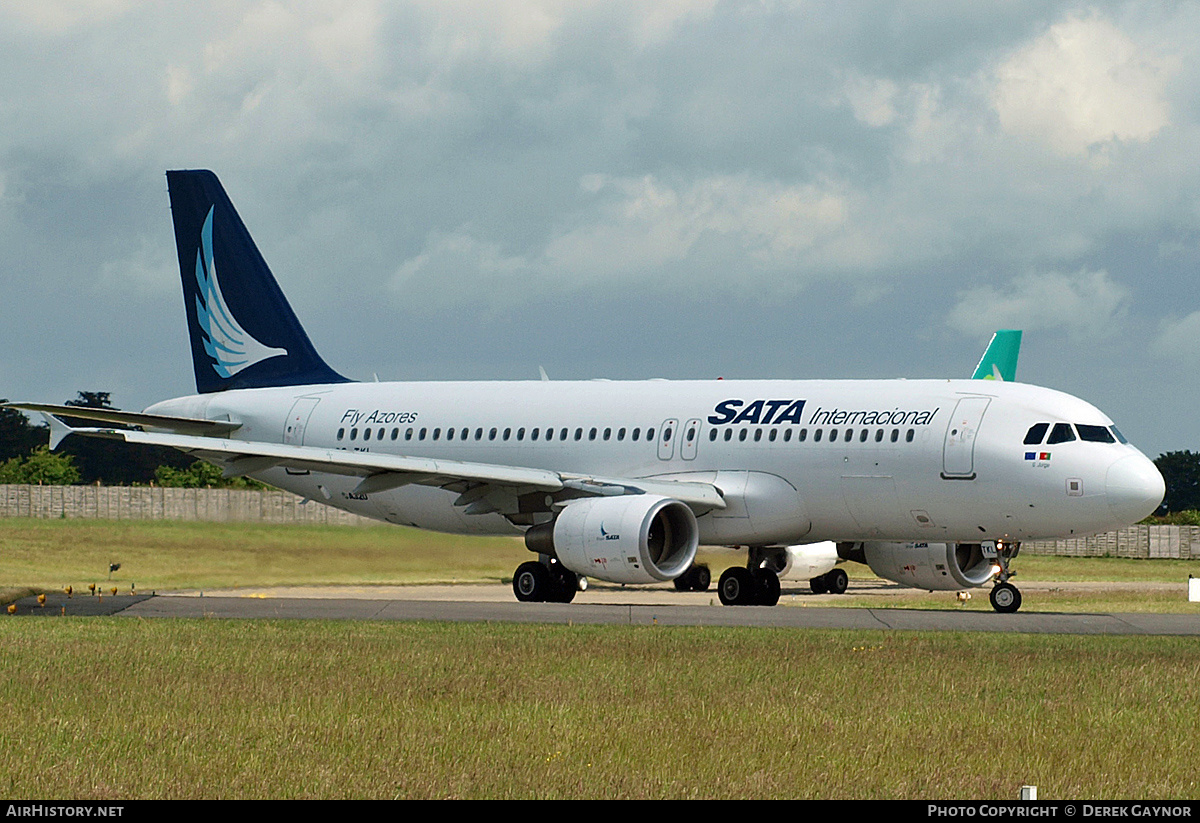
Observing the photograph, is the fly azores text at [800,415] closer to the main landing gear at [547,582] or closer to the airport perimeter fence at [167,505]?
the main landing gear at [547,582]

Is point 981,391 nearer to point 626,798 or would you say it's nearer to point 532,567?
point 532,567

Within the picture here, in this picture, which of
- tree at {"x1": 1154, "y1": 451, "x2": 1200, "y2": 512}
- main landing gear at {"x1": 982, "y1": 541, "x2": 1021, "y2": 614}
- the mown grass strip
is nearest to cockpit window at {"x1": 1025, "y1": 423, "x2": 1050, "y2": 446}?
main landing gear at {"x1": 982, "y1": 541, "x2": 1021, "y2": 614}

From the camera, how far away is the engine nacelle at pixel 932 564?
30953mm

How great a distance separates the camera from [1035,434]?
1083 inches

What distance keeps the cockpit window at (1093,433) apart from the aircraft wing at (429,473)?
610cm

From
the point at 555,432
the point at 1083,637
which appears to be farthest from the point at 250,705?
the point at 555,432

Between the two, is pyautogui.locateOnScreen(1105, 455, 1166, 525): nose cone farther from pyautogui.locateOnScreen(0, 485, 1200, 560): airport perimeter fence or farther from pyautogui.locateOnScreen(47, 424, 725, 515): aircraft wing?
pyautogui.locateOnScreen(47, 424, 725, 515): aircraft wing

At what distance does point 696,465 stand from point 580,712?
1702 cm

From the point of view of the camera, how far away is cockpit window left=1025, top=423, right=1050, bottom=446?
27.5 meters

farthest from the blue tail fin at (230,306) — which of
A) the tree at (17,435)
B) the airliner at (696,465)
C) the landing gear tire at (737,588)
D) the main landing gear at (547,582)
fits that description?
the tree at (17,435)

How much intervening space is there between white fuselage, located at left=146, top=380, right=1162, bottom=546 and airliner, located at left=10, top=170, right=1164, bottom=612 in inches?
1.4

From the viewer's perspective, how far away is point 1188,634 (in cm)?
2178

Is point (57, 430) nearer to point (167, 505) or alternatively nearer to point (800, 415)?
point (167, 505)

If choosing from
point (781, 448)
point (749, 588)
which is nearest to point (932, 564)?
point (749, 588)
